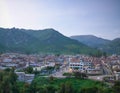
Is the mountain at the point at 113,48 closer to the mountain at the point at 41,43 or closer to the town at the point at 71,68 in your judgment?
the mountain at the point at 41,43

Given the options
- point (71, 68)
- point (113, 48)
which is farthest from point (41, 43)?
point (71, 68)

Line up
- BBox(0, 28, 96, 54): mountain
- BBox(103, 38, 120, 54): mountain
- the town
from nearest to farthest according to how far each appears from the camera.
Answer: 1. the town
2. BBox(0, 28, 96, 54): mountain
3. BBox(103, 38, 120, 54): mountain

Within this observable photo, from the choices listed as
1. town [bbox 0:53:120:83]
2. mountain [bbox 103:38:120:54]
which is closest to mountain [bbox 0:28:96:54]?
mountain [bbox 103:38:120:54]

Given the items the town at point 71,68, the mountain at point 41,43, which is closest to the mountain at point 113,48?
the mountain at point 41,43

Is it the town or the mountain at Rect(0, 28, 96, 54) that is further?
the mountain at Rect(0, 28, 96, 54)

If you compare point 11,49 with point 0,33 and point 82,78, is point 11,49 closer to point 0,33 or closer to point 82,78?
point 0,33

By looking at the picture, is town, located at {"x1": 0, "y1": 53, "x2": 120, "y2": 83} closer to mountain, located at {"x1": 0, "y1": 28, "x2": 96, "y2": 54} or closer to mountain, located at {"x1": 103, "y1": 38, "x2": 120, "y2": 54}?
mountain, located at {"x1": 0, "y1": 28, "x2": 96, "y2": 54}

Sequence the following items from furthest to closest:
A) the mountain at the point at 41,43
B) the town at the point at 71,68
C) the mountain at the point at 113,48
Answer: the mountain at the point at 113,48
the mountain at the point at 41,43
the town at the point at 71,68

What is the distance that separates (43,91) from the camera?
13.8m

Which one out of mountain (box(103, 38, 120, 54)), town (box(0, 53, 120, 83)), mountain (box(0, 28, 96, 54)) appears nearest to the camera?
town (box(0, 53, 120, 83))

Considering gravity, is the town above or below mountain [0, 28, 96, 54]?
below

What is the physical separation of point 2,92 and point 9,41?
5610 centimetres

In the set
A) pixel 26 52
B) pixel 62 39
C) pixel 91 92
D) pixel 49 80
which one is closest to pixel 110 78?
pixel 49 80

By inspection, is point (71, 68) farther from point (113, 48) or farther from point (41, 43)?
point (113, 48)
